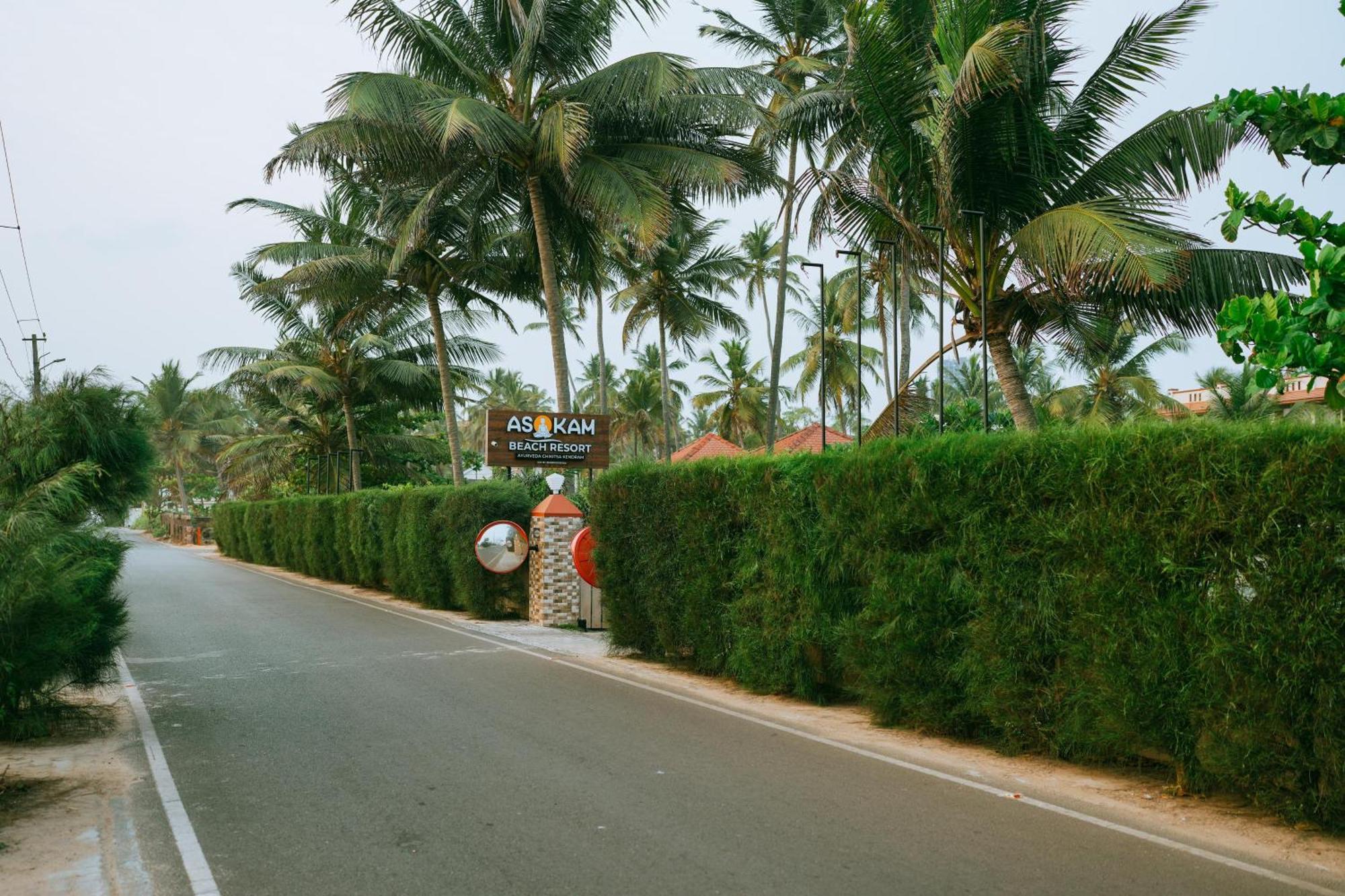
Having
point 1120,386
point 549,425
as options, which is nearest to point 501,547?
point 549,425

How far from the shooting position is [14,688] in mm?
7027

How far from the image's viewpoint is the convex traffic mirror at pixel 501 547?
17688 mm

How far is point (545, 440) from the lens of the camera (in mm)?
19484

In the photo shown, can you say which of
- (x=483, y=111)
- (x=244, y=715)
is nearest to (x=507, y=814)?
(x=244, y=715)

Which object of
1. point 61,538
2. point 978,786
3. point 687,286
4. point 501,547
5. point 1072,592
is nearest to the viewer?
point 978,786

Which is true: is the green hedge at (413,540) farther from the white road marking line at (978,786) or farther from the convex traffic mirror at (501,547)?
the white road marking line at (978,786)

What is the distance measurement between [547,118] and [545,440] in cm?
605

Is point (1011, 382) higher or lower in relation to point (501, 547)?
higher

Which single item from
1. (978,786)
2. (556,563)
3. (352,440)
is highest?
(352,440)

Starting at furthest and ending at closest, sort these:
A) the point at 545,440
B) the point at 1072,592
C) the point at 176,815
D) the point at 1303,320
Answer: the point at 545,440
the point at 1072,592
the point at 176,815
the point at 1303,320

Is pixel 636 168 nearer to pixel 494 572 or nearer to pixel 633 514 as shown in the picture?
pixel 494 572

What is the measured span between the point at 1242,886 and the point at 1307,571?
1.72 meters

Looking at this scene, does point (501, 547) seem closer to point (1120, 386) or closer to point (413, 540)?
point (413, 540)

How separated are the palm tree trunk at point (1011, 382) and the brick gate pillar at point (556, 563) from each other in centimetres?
700
